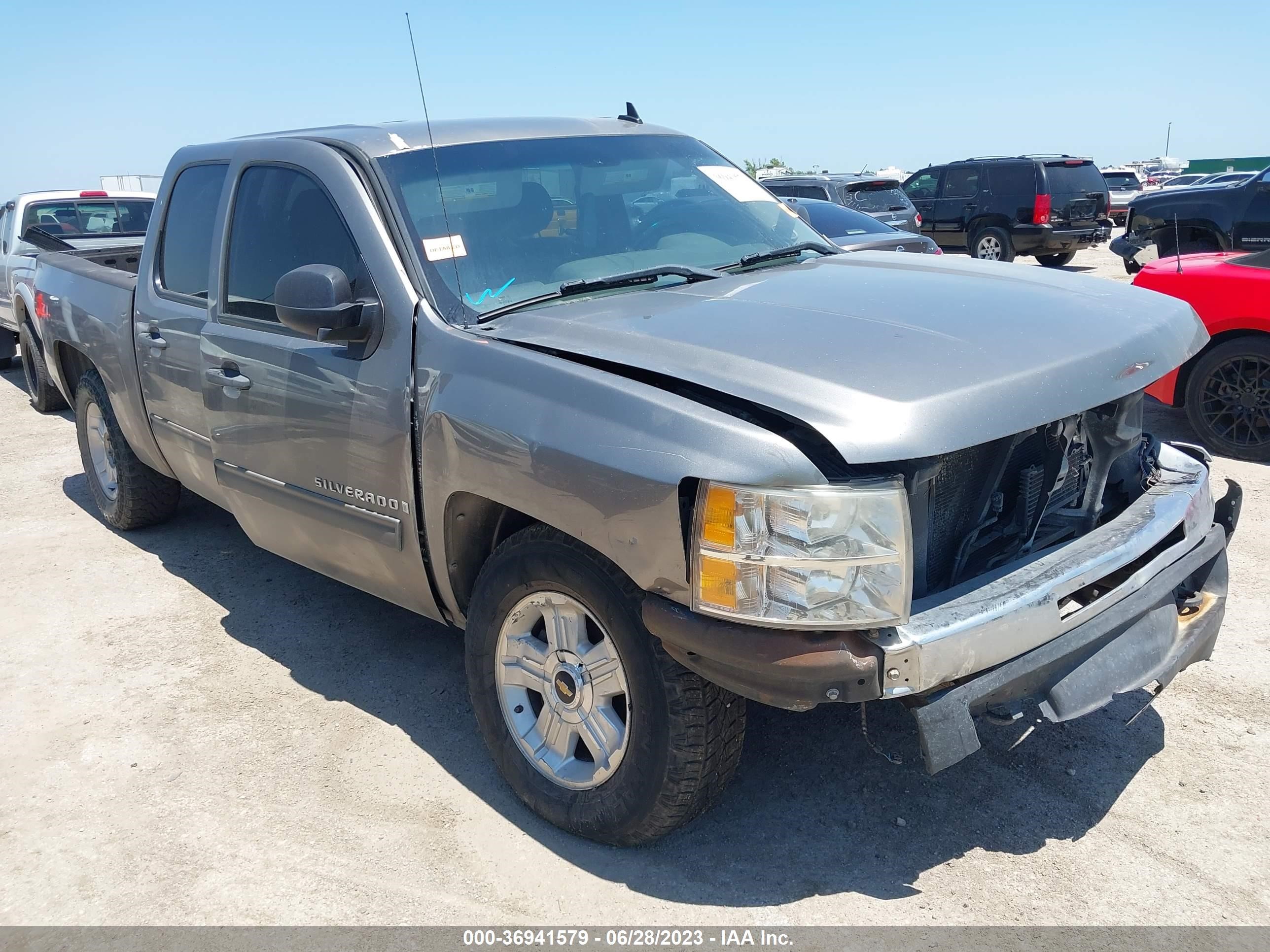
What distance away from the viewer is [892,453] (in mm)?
2182

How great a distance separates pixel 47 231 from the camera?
938cm

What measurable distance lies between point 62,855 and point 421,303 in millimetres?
1915

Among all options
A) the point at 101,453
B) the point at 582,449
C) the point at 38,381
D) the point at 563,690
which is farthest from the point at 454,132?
the point at 38,381

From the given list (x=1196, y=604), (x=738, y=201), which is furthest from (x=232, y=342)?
(x=1196, y=604)

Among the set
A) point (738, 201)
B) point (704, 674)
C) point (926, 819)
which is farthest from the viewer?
point (738, 201)

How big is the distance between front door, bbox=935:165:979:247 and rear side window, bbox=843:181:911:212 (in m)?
2.54

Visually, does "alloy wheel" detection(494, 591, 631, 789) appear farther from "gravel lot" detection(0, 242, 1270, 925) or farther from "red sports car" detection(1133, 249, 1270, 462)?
"red sports car" detection(1133, 249, 1270, 462)

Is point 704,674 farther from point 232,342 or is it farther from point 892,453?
point 232,342

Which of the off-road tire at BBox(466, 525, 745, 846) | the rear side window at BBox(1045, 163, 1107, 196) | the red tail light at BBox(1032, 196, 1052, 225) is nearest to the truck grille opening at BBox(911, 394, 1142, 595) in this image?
the off-road tire at BBox(466, 525, 745, 846)

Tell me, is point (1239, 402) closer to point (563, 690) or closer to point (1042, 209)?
point (563, 690)

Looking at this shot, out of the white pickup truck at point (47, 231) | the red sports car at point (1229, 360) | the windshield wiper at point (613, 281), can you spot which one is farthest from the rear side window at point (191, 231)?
the red sports car at point (1229, 360)

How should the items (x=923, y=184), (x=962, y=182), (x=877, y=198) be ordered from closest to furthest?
(x=877, y=198) → (x=962, y=182) → (x=923, y=184)

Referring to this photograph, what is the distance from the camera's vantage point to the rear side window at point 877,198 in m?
15.0

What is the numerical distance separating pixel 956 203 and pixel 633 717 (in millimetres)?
16972
